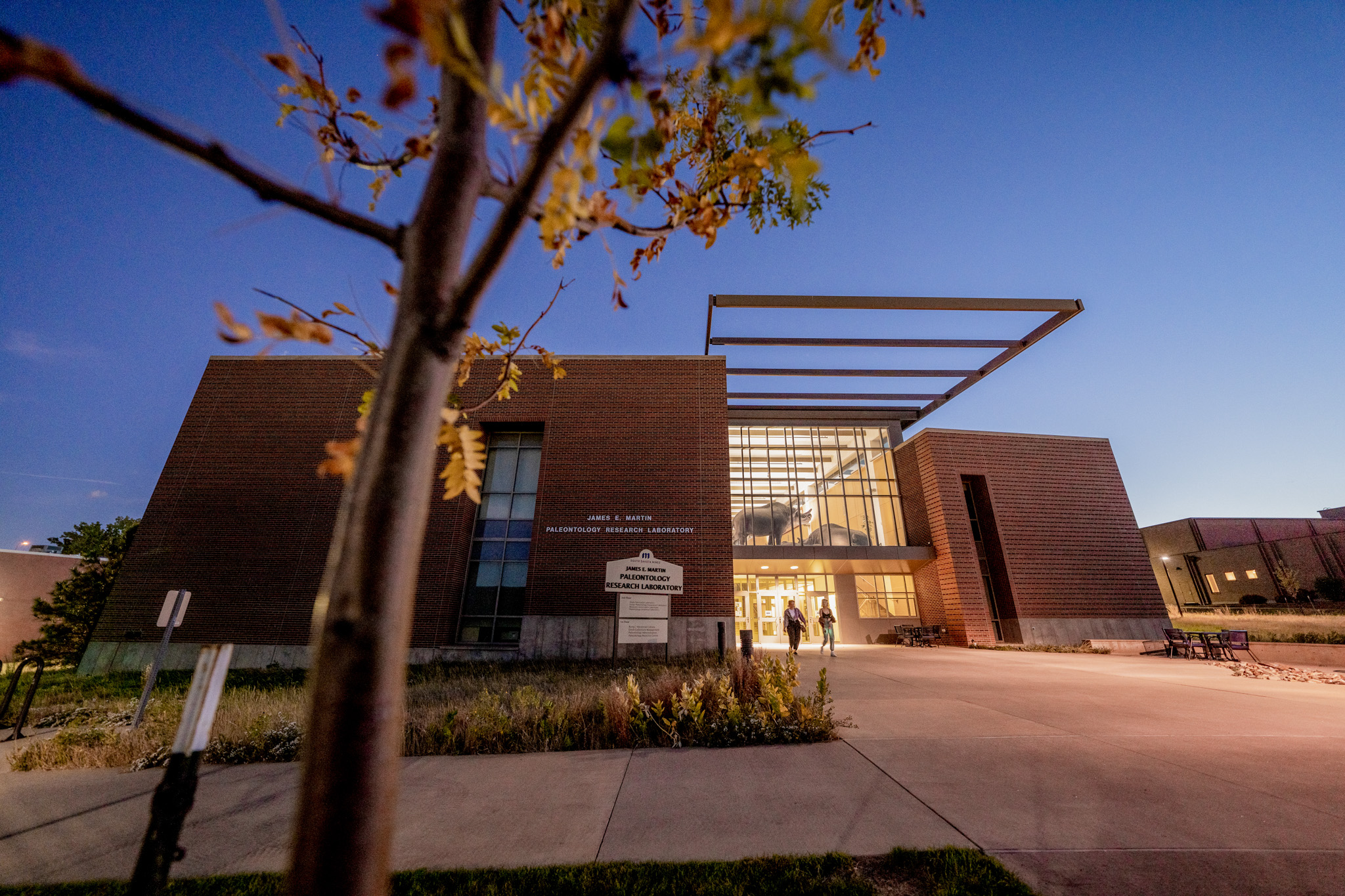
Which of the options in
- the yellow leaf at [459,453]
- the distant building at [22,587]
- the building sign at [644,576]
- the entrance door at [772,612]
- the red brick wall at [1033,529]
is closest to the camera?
the yellow leaf at [459,453]

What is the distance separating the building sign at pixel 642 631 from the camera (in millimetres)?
10742

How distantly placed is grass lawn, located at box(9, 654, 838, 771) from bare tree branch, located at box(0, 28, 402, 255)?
5597mm

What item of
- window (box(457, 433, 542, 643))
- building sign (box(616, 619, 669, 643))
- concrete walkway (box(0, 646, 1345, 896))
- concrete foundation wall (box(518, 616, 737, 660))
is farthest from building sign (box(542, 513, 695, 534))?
concrete walkway (box(0, 646, 1345, 896))

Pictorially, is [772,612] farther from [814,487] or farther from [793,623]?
[793,623]

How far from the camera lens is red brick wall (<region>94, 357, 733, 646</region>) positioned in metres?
14.5

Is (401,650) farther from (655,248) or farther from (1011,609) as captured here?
(1011,609)

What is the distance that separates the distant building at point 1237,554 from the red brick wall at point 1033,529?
926 inches

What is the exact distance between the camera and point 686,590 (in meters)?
14.4

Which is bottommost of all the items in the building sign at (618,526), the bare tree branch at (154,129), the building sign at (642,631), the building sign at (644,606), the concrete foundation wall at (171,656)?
the concrete foundation wall at (171,656)

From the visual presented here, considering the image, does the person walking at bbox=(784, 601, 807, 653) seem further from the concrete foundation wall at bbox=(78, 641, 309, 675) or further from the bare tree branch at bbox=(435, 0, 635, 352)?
the bare tree branch at bbox=(435, 0, 635, 352)

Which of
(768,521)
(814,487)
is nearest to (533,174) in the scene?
(768,521)

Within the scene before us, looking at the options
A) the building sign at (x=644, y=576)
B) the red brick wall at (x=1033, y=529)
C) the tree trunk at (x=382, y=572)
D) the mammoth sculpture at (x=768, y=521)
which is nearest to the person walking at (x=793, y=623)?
the building sign at (x=644, y=576)

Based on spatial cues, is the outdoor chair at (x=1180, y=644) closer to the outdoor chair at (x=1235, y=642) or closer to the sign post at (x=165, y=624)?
the outdoor chair at (x=1235, y=642)

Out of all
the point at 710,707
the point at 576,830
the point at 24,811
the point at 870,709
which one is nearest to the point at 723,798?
the point at 576,830
